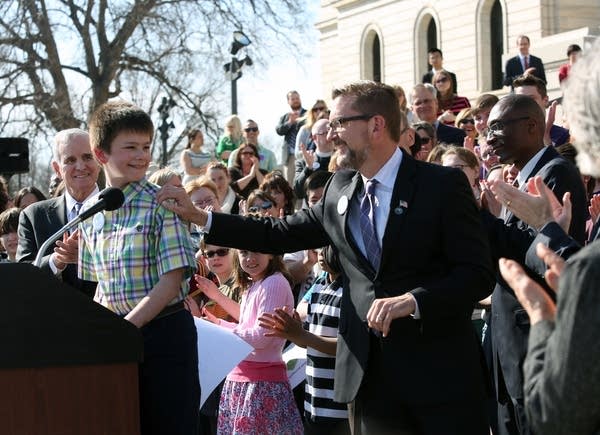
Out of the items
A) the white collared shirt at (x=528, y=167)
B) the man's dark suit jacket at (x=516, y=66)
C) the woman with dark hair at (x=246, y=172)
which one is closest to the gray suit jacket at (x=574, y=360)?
the white collared shirt at (x=528, y=167)

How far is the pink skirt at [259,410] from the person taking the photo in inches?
264

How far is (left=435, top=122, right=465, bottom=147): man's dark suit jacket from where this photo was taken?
10.4 m

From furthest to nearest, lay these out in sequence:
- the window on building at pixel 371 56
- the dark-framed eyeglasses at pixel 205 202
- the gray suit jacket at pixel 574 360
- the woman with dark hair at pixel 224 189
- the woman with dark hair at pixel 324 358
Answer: the window on building at pixel 371 56 → the woman with dark hair at pixel 224 189 → the dark-framed eyeglasses at pixel 205 202 → the woman with dark hair at pixel 324 358 → the gray suit jacket at pixel 574 360

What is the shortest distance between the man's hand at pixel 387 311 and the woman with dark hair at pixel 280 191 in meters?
5.16

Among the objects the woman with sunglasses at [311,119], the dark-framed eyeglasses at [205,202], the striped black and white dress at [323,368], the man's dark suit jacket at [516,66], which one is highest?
the man's dark suit jacket at [516,66]

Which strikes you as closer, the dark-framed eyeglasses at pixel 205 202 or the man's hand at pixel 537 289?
the man's hand at pixel 537 289

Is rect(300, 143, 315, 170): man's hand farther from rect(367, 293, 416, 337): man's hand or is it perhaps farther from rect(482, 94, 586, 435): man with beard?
rect(367, 293, 416, 337): man's hand

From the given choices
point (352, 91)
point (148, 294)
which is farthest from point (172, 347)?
point (352, 91)

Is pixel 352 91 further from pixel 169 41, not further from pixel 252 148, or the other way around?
pixel 169 41

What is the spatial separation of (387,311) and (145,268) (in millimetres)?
1105

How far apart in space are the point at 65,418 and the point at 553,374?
7.22 feet

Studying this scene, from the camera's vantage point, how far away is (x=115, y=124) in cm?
486

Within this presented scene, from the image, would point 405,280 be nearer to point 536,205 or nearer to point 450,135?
point 536,205

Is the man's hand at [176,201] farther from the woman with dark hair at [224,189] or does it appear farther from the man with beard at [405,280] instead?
the woman with dark hair at [224,189]
